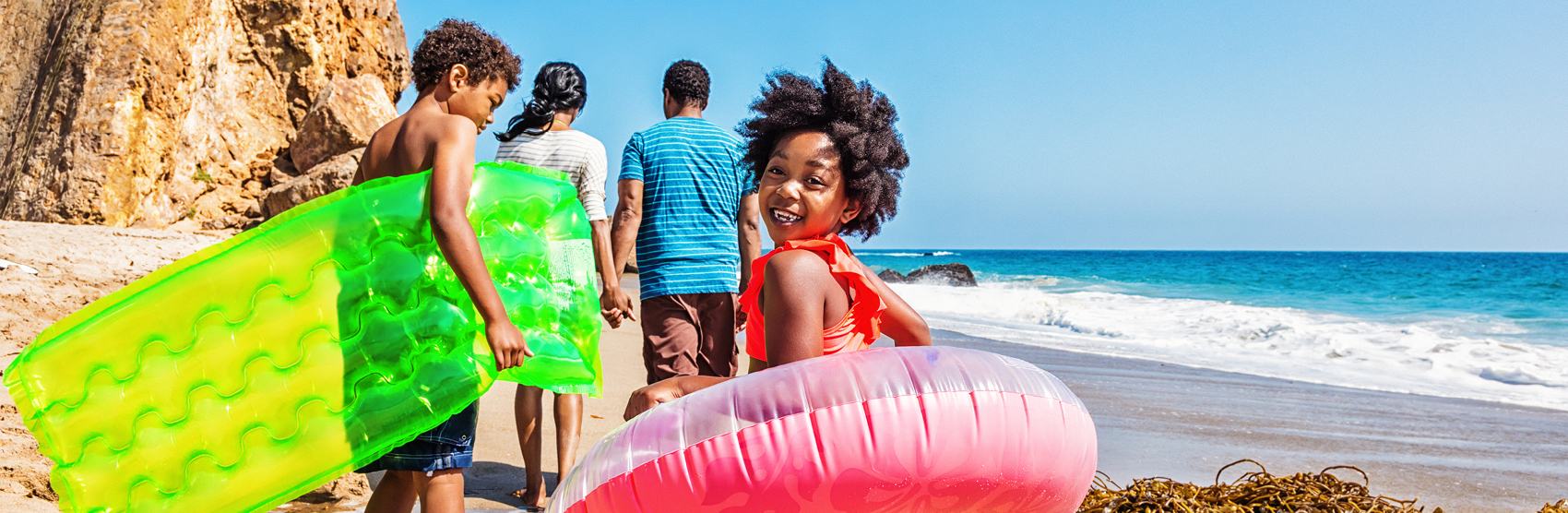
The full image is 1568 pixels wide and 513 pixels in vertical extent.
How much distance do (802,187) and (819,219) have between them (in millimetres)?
73

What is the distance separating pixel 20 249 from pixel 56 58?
18.9 ft

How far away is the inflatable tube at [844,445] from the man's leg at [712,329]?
6.10 ft

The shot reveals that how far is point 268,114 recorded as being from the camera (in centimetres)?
1271

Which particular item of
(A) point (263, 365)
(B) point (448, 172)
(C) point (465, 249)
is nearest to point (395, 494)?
(A) point (263, 365)

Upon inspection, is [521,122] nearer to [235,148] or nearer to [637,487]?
[637,487]

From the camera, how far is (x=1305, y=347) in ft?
34.0

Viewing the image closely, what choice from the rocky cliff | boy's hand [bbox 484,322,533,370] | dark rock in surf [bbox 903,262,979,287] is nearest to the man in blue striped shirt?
boy's hand [bbox 484,322,533,370]

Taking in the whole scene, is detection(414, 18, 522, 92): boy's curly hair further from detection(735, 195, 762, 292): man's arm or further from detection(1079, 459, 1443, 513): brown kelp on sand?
detection(1079, 459, 1443, 513): brown kelp on sand

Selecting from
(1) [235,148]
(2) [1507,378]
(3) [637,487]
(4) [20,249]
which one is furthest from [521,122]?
(1) [235,148]

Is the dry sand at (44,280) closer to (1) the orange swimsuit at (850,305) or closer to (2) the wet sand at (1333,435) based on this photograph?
(1) the orange swimsuit at (850,305)

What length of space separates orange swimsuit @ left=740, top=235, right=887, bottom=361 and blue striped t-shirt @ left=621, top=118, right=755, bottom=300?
153 cm

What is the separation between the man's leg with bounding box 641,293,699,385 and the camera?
3260mm

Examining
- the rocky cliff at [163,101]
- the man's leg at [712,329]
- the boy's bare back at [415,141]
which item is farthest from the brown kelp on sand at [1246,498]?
the rocky cliff at [163,101]

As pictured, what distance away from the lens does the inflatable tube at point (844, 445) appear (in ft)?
4.51
